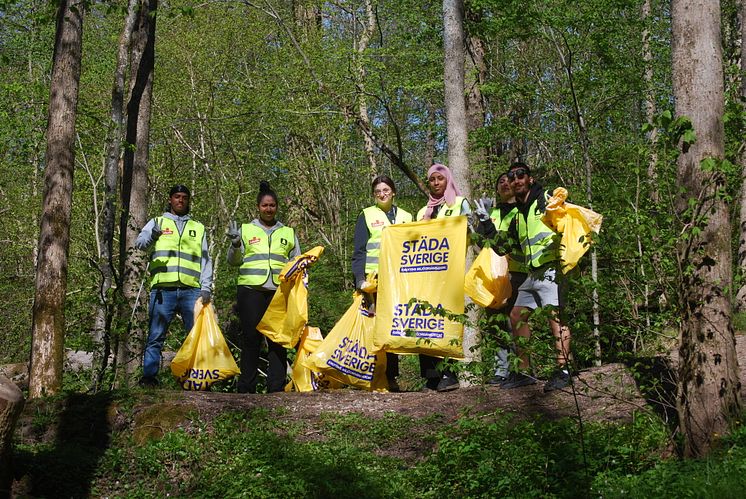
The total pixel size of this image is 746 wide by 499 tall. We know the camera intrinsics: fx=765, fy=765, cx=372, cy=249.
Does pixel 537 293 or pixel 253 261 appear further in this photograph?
pixel 253 261

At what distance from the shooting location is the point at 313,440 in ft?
18.7

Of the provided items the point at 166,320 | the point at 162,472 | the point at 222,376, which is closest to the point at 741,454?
the point at 162,472

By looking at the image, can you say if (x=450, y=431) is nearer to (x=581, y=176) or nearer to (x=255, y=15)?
(x=581, y=176)

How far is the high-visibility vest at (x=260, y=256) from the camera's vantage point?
7195 millimetres

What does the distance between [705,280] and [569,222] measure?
4.51 feet

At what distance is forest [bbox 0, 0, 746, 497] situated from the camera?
14.2 feet

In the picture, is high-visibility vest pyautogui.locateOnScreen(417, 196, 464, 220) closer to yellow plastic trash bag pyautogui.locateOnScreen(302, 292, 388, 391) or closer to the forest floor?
yellow plastic trash bag pyautogui.locateOnScreen(302, 292, 388, 391)

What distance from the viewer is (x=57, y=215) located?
6.72 m

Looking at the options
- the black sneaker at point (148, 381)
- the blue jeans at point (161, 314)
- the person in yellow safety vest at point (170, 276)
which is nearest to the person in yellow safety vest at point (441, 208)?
the person in yellow safety vest at point (170, 276)

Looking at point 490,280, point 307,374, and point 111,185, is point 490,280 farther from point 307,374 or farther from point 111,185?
point 111,185

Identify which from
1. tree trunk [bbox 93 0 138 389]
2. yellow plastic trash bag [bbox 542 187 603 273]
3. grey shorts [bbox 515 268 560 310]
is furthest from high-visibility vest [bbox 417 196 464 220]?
tree trunk [bbox 93 0 138 389]

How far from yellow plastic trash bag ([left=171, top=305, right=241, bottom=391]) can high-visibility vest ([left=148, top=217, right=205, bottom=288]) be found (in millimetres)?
436

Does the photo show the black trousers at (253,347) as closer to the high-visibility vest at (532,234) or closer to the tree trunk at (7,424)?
the high-visibility vest at (532,234)

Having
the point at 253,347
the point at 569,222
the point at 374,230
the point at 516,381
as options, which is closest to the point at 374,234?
the point at 374,230
